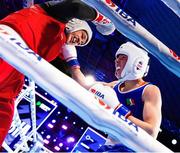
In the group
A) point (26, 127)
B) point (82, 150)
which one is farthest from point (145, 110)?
point (82, 150)

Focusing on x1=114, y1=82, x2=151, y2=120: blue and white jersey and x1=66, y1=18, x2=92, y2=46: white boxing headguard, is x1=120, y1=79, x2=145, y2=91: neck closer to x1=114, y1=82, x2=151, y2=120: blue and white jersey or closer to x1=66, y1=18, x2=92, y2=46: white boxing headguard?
x1=114, y1=82, x2=151, y2=120: blue and white jersey

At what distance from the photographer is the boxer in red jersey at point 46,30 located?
155 cm

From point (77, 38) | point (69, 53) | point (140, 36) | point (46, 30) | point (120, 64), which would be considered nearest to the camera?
point (140, 36)

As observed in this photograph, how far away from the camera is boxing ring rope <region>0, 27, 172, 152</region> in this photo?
86 centimetres

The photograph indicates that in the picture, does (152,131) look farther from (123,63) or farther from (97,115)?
(97,115)

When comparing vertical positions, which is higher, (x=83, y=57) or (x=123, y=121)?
(x=123, y=121)

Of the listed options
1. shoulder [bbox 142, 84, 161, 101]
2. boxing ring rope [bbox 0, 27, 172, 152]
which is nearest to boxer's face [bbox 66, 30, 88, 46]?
shoulder [bbox 142, 84, 161, 101]

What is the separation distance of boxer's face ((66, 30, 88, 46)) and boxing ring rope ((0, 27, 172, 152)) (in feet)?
2.61

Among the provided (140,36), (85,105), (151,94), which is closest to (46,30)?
(140,36)

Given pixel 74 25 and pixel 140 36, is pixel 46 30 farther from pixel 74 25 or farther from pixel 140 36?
pixel 140 36

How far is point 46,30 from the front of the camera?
1631 mm

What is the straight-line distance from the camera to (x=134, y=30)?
145 cm

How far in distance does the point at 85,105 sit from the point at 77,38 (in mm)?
905

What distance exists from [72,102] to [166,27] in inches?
134
